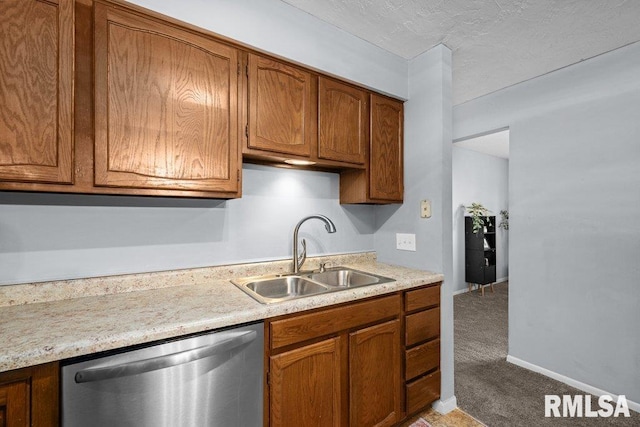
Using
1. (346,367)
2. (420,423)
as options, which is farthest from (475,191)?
(346,367)

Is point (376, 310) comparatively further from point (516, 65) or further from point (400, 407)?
point (516, 65)

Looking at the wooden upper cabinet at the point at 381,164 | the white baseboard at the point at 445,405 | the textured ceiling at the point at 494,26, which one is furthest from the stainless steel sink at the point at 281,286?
the textured ceiling at the point at 494,26

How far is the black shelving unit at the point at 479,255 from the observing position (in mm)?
4805

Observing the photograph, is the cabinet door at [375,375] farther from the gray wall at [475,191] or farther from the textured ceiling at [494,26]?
the gray wall at [475,191]

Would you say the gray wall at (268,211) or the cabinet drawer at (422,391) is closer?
the gray wall at (268,211)

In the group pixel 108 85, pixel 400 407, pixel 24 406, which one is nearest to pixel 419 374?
pixel 400 407

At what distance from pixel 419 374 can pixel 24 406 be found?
1831mm

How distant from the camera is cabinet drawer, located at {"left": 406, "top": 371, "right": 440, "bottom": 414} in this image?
175 centimetres

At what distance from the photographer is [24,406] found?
33.2 inches

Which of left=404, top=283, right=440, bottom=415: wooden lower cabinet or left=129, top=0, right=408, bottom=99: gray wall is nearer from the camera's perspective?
left=129, top=0, right=408, bottom=99: gray wall

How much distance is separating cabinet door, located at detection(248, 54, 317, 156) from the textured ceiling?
401mm

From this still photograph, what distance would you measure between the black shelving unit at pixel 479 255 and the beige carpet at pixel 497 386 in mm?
1506

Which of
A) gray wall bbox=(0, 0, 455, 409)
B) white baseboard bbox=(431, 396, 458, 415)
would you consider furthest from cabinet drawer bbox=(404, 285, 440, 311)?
white baseboard bbox=(431, 396, 458, 415)

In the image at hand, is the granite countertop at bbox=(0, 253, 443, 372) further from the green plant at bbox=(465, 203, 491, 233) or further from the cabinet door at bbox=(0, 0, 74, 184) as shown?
the green plant at bbox=(465, 203, 491, 233)
